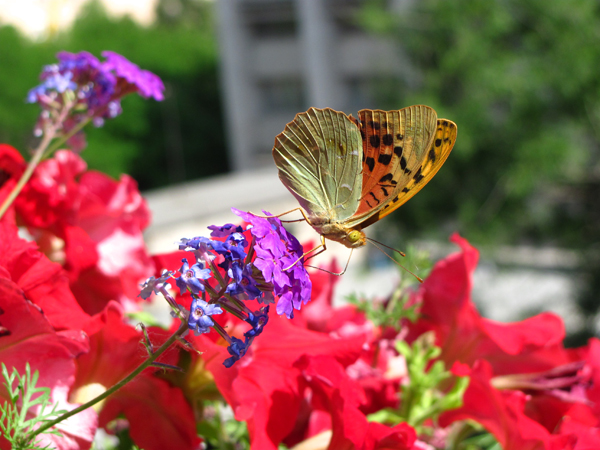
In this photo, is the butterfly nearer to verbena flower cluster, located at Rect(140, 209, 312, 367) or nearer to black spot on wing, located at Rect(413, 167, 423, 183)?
black spot on wing, located at Rect(413, 167, 423, 183)

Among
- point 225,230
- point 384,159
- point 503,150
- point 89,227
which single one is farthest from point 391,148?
point 503,150

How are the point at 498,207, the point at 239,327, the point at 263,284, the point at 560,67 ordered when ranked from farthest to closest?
the point at 498,207 < the point at 560,67 < the point at 239,327 < the point at 263,284

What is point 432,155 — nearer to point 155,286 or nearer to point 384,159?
point 384,159

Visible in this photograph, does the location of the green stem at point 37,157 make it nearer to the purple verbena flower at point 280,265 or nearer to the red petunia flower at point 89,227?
the red petunia flower at point 89,227

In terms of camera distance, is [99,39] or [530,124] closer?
[530,124]

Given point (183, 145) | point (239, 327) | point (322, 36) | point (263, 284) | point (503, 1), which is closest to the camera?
point (263, 284)

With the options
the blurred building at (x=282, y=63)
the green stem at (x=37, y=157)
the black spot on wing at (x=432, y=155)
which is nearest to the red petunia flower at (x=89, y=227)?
the green stem at (x=37, y=157)

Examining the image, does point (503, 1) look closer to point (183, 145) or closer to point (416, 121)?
point (416, 121)

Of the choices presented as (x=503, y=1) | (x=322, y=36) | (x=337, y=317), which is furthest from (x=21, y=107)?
(x=337, y=317)
